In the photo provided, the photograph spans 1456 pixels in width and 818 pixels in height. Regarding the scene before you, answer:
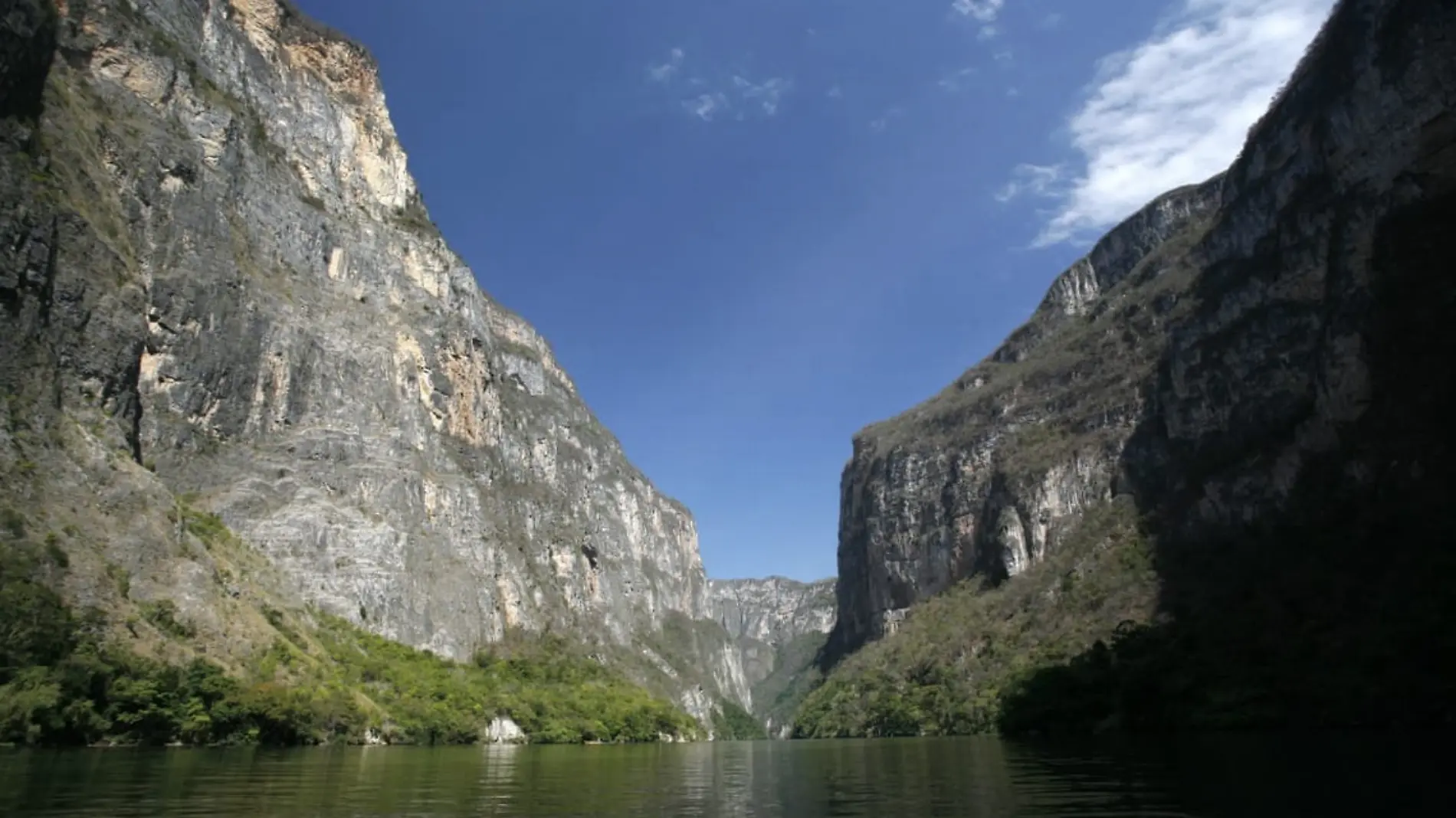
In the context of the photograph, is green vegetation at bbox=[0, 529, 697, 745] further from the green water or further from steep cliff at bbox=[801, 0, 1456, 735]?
steep cliff at bbox=[801, 0, 1456, 735]

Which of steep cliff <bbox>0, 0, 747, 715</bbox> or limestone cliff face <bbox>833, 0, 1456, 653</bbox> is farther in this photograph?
limestone cliff face <bbox>833, 0, 1456, 653</bbox>

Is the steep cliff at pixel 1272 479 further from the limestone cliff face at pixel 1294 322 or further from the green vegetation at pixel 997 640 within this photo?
the green vegetation at pixel 997 640

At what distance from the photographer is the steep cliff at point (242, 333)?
74.8 m

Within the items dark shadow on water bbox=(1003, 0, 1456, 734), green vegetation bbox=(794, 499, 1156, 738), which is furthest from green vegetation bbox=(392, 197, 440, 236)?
dark shadow on water bbox=(1003, 0, 1456, 734)

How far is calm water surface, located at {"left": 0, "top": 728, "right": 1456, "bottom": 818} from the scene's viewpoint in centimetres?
2130

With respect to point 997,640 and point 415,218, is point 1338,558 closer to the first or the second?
point 997,640

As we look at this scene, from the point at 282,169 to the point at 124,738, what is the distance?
100018 millimetres

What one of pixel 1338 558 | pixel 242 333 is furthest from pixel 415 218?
pixel 1338 558

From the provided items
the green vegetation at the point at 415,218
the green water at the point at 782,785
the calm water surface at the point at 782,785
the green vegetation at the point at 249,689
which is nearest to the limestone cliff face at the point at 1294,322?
the calm water surface at the point at 782,785

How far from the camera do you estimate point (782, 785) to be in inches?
1350

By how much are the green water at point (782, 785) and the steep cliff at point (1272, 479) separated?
121 feet

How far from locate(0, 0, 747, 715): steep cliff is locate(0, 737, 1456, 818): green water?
37.7 meters

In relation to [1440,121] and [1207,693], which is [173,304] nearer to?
[1207,693]

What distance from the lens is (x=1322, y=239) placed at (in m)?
131
